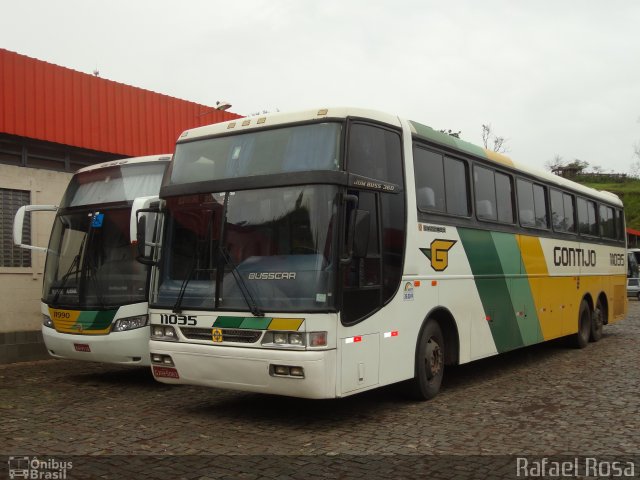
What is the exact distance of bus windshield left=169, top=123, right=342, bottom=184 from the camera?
265 inches

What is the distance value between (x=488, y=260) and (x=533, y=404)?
2.30m

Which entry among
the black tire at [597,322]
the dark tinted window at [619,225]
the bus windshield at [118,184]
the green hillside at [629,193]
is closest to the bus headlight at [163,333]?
the bus windshield at [118,184]

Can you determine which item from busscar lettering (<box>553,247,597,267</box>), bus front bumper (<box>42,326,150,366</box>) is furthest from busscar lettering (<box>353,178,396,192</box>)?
busscar lettering (<box>553,247,597,267</box>)

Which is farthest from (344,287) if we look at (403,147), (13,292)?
(13,292)

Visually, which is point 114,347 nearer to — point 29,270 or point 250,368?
point 250,368

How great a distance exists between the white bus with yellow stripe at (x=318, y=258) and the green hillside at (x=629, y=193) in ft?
254

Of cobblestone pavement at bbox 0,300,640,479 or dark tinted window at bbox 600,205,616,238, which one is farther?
dark tinted window at bbox 600,205,616,238

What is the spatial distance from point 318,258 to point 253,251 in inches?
29.6

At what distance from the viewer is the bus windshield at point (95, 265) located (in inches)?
365

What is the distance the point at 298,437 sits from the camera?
21.3ft

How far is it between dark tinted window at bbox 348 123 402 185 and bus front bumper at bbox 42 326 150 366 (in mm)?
4071

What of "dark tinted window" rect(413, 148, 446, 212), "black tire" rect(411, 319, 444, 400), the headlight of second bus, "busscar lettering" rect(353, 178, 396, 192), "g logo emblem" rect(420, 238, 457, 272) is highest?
"dark tinted window" rect(413, 148, 446, 212)

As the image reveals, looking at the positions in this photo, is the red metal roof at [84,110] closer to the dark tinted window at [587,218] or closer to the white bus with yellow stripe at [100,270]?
the white bus with yellow stripe at [100,270]

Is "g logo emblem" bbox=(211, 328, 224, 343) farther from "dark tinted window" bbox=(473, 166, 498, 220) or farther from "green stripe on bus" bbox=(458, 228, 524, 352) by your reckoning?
"dark tinted window" bbox=(473, 166, 498, 220)
